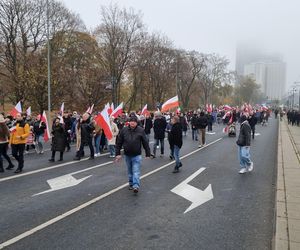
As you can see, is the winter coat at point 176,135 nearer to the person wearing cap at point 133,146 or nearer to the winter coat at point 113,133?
the person wearing cap at point 133,146

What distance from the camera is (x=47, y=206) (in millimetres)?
7125

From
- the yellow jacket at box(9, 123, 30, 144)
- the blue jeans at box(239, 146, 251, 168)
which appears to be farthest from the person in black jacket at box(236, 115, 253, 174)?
the yellow jacket at box(9, 123, 30, 144)

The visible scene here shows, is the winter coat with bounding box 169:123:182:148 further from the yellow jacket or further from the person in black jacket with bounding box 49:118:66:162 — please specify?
the yellow jacket

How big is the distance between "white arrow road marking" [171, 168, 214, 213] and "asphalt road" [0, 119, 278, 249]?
0.32ft

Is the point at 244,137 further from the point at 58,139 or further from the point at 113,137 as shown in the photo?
the point at 58,139

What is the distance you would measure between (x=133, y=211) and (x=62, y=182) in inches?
126

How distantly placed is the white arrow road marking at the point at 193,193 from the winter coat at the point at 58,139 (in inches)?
214

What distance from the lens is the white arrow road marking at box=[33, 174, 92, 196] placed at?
28.8ft

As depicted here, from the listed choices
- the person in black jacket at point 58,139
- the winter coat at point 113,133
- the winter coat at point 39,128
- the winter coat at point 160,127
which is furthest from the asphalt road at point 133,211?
the winter coat at point 39,128

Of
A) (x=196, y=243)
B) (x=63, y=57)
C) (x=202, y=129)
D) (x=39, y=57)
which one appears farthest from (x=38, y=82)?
(x=196, y=243)

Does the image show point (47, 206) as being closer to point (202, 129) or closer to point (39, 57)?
point (202, 129)

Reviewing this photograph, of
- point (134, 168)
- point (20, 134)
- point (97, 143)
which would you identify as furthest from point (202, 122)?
point (134, 168)

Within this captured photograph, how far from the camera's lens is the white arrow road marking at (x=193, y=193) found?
752cm

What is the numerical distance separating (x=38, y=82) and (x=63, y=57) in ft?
32.8
